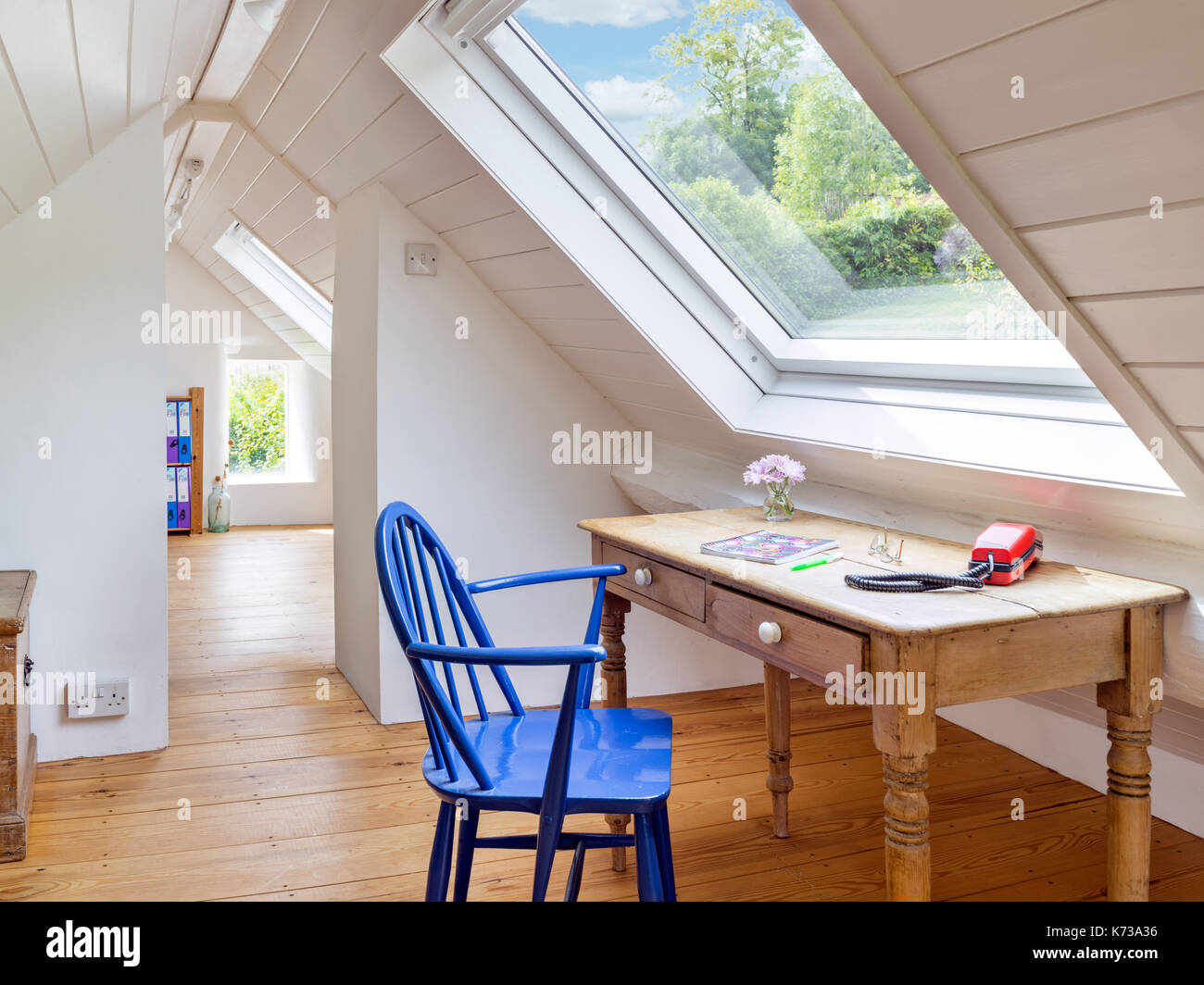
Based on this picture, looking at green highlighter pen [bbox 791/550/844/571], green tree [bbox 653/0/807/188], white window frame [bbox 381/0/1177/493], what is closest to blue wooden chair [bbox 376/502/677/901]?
green highlighter pen [bbox 791/550/844/571]

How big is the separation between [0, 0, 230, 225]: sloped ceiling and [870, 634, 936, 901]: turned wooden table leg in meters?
1.49

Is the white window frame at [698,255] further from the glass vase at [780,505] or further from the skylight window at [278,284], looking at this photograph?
the skylight window at [278,284]

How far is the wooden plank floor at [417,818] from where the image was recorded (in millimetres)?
2152

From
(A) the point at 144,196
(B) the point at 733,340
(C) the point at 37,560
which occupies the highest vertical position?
(A) the point at 144,196

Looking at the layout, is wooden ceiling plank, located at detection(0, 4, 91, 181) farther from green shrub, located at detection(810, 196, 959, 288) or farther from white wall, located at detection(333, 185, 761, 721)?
green shrub, located at detection(810, 196, 959, 288)

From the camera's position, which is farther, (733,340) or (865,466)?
(733,340)

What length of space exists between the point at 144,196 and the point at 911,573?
2257 millimetres

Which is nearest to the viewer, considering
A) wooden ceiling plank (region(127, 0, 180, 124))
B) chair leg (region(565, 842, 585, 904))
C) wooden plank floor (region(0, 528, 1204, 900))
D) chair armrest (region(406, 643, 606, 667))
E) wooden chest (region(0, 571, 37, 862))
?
chair armrest (region(406, 643, 606, 667))

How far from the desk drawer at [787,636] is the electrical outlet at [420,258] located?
1610 mm

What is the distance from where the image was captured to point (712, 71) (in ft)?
7.14


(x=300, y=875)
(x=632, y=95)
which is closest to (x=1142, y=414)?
(x=632, y=95)

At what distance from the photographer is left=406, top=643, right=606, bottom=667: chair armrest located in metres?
1.39

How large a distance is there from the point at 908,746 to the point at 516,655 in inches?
21.7
